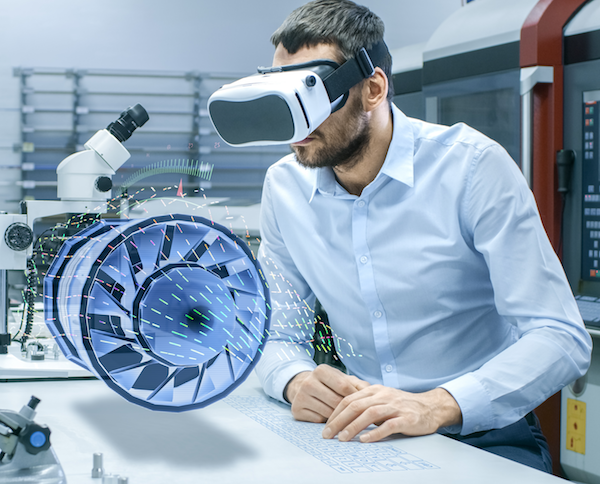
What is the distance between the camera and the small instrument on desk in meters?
0.71

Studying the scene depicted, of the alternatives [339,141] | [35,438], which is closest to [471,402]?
[339,141]

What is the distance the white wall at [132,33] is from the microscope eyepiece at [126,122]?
4140mm

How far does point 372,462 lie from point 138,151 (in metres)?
5.21

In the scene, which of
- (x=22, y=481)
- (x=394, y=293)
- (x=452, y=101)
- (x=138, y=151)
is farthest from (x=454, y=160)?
(x=138, y=151)

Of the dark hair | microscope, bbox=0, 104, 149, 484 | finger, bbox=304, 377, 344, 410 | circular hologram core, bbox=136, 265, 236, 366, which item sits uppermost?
the dark hair

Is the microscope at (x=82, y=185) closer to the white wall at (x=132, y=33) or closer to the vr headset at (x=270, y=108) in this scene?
the vr headset at (x=270, y=108)

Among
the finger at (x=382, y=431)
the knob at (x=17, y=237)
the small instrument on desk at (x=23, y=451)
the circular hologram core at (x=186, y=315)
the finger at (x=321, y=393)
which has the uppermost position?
the knob at (x=17, y=237)

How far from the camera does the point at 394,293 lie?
1277 millimetres

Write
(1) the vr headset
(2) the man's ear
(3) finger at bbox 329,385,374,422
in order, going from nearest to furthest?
1. (1) the vr headset
2. (3) finger at bbox 329,385,374,422
3. (2) the man's ear

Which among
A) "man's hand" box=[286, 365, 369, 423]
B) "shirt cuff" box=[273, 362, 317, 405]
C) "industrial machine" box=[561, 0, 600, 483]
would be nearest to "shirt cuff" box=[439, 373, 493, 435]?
"man's hand" box=[286, 365, 369, 423]

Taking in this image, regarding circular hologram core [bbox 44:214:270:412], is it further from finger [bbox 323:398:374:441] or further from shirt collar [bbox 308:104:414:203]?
shirt collar [bbox 308:104:414:203]

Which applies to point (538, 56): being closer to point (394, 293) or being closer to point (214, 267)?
point (394, 293)

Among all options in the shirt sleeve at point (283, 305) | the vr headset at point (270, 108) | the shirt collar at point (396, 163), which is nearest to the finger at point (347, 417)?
the shirt sleeve at point (283, 305)

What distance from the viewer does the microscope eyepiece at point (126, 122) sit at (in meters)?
1.31
